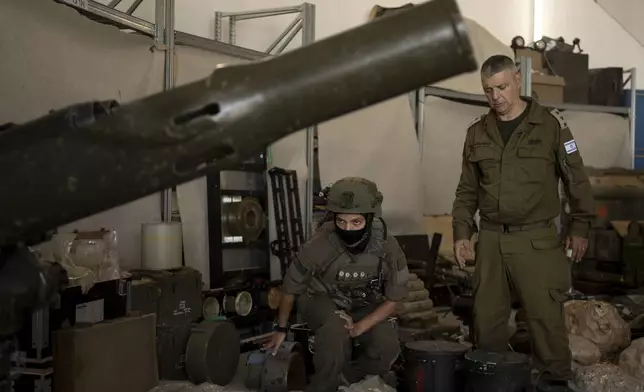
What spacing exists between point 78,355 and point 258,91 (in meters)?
1.82

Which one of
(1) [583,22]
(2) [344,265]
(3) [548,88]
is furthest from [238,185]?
(1) [583,22]

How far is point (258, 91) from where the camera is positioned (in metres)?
0.85

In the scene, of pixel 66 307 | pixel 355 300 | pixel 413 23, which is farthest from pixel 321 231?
pixel 413 23

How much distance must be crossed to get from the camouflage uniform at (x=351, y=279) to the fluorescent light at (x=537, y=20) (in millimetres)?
5598

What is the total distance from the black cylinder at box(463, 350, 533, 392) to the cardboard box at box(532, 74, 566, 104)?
398 centimetres

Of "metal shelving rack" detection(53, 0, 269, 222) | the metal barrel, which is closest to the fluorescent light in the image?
"metal shelving rack" detection(53, 0, 269, 222)

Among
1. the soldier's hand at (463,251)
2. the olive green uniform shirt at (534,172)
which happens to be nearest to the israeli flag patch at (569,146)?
the olive green uniform shirt at (534,172)

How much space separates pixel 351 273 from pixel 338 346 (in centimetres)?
36

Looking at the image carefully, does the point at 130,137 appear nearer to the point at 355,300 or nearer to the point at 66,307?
the point at 66,307

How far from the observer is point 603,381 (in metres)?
3.01

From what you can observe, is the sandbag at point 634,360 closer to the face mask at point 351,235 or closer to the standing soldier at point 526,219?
the standing soldier at point 526,219

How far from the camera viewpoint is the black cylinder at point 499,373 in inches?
108

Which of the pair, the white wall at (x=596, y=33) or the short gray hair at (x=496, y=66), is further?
the white wall at (x=596, y=33)

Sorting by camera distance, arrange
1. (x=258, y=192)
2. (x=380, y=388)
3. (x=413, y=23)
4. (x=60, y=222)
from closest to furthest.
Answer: (x=413, y=23) < (x=60, y=222) < (x=380, y=388) < (x=258, y=192)
